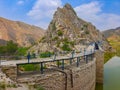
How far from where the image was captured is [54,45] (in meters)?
70.9

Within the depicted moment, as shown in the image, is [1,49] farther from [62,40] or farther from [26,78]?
[26,78]

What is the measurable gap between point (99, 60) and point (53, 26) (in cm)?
4301

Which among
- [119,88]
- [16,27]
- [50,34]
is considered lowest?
[119,88]

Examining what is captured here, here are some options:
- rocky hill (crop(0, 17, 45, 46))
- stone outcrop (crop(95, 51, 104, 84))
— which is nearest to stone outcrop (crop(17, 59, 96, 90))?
stone outcrop (crop(95, 51, 104, 84))

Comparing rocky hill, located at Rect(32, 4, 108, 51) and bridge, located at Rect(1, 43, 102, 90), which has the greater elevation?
rocky hill, located at Rect(32, 4, 108, 51)

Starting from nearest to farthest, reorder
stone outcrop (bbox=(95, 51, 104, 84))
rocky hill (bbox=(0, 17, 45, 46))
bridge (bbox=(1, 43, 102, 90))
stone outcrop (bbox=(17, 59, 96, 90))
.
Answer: bridge (bbox=(1, 43, 102, 90)) → stone outcrop (bbox=(17, 59, 96, 90)) → stone outcrop (bbox=(95, 51, 104, 84)) → rocky hill (bbox=(0, 17, 45, 46))

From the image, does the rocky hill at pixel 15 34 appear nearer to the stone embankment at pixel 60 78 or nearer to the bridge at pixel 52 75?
the stone embankment at pixel 60 78

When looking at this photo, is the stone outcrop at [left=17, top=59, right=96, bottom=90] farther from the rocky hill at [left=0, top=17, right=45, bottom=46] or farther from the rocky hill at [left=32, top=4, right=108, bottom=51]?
the rocky hill at [left=0, top=17, right=45, bottom=46]

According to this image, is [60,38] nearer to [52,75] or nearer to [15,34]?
[52,75]

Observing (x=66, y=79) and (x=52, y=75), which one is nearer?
(x=52, y=75)

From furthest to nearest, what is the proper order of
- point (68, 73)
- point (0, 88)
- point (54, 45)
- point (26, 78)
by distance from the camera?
point (54, 45) → point (68, 73) → point (26, 78) → point (0, 88)

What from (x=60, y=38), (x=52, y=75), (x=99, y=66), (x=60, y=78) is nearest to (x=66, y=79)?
(x=60, y=78)

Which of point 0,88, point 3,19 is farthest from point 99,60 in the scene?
point 3,19

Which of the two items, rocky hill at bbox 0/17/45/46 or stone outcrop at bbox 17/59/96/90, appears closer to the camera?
stone outcrop at bbox 17/59/96/90
